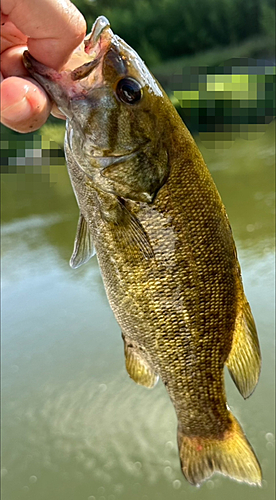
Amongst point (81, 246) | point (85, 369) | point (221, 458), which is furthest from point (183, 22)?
point (221, 458)

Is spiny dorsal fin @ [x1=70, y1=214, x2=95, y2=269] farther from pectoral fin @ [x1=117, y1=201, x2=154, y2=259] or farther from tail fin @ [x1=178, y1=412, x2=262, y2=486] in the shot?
tail fin @ [x1=178, y1=412, x2=262, y2=486]

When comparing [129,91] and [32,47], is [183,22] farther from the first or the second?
[32,47]

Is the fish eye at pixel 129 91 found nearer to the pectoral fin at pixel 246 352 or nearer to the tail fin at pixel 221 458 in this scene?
the pectoral fin at pixel 246 352

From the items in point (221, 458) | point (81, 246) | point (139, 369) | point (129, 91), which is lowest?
point (221, 458)

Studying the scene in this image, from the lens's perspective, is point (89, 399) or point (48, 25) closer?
point (48, 25)

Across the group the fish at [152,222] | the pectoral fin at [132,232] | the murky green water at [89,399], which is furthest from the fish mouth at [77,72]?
the murky green water at [89,399]

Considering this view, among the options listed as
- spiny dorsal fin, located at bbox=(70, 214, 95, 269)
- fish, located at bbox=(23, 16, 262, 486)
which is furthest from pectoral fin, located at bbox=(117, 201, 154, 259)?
spiny dorsal fin, located at bbox=(70, 214, 95, 269)

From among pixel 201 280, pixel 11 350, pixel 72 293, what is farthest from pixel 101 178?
pixel 72 293
